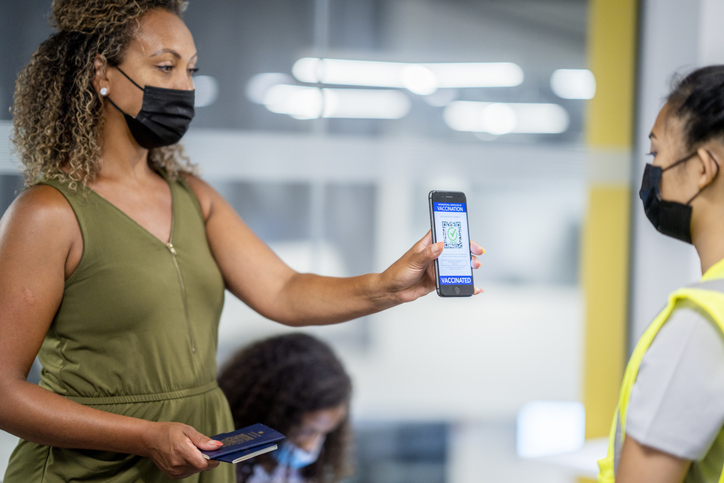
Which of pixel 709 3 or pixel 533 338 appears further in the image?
pixel 533 338

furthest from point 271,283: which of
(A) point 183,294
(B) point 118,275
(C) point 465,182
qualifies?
(C) point 465,182

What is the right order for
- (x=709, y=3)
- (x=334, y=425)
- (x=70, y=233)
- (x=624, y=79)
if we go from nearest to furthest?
(x=70, y=233) < (x=709, y=3) < (x=334, y=425) < (x=624, y=79)

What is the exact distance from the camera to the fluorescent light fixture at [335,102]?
98.3 inches

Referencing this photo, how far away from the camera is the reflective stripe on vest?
795mm

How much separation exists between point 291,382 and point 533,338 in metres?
1.11

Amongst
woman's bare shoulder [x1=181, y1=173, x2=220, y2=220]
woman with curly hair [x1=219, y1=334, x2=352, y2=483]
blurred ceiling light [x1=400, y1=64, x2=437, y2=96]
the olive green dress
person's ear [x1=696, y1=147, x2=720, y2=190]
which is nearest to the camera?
person's ear [x1=696, y1=147, x2=720, y2=190]

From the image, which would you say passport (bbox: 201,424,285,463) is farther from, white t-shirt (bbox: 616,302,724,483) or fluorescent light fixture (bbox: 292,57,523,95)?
fluorescent light fixture (bbox: 292,57,523,95)

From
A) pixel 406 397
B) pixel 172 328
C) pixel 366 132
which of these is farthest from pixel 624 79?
pixel 172 328

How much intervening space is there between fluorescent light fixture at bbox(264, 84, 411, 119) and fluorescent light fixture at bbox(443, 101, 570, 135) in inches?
9.0

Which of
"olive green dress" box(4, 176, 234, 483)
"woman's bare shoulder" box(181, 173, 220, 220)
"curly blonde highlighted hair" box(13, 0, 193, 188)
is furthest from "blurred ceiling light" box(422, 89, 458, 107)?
"olive green dress" box(4, 176, 234, 483)

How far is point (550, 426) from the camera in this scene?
9.04 ft

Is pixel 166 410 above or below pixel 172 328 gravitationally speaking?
below

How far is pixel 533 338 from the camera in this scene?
2.73 meters

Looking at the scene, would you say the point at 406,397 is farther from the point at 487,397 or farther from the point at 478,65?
the point at 478,65
